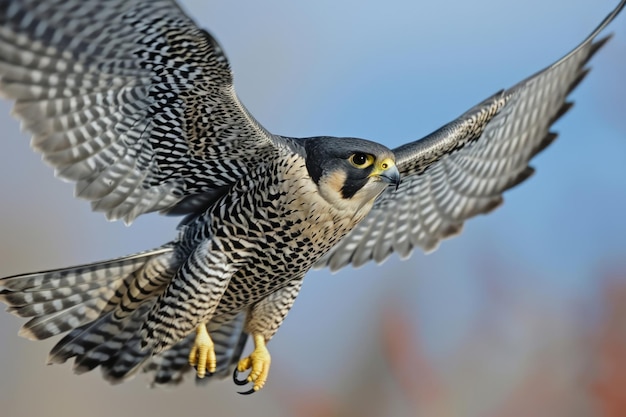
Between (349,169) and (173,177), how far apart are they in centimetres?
92

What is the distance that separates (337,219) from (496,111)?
1.36m

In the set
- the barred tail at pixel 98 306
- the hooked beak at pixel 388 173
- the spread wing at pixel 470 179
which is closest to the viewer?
the hooked beak at pixel 388 173

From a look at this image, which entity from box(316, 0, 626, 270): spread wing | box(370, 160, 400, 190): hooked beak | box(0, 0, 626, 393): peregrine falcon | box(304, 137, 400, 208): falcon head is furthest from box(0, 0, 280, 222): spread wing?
box(316, 0, 626, 270): spread wing

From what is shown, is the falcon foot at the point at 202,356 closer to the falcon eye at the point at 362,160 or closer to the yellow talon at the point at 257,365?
the yellow talon at the point at 257,365

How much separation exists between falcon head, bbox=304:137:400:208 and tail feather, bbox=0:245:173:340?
922 millimetres

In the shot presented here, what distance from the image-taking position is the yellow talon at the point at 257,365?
4.95m

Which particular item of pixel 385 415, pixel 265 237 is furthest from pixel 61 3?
pixel 385 415

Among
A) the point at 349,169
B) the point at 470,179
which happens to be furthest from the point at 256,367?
the point at 470,179

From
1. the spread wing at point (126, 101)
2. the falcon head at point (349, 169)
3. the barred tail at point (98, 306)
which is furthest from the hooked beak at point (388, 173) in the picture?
the barred tail at point (98, 306)

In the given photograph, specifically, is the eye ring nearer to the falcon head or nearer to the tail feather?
the falcon head

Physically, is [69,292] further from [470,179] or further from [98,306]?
[470,179]

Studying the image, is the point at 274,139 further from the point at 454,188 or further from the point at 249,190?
Result: the point at 454,188

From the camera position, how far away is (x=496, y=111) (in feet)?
17.7

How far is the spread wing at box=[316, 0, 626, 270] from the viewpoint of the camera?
5.70 metres
